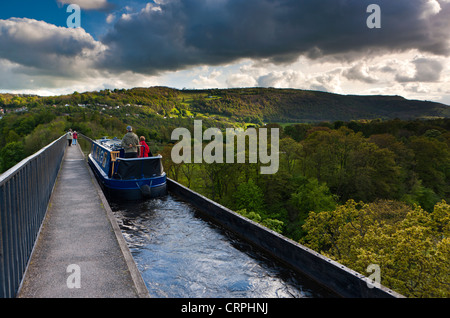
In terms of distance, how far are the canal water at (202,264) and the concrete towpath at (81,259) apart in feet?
3.28

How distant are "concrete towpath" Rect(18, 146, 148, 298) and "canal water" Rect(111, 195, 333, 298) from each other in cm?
100

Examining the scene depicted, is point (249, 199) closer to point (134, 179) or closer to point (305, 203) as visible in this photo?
point (305, 203)

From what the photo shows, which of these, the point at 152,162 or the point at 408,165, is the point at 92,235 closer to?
the point at 152,162

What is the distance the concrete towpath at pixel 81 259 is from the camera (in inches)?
187

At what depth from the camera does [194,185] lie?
47562 millimetres

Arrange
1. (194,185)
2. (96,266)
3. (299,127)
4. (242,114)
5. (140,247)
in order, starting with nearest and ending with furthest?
1. (96,266)
2. (140,247)
3. (194,185)
4. (299,127)
5. (242,114)

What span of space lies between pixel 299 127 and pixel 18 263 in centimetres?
8735

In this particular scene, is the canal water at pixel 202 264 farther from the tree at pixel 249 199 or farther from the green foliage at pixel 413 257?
the tree at pixel 249 199

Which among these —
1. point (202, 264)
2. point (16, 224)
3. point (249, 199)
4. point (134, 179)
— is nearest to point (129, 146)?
point (134, 179)

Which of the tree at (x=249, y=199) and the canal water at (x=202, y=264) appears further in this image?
the tree at (x=249, y=199)

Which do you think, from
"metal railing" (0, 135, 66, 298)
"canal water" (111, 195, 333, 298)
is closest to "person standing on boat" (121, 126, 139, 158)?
"canal water" (111, 195, 333, 298)

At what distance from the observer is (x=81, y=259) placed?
5.80 metres

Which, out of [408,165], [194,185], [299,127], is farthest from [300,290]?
[299,127]

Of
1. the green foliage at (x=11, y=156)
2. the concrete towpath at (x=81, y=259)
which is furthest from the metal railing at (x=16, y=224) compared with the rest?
the green foliage at (x=11, y=156)
